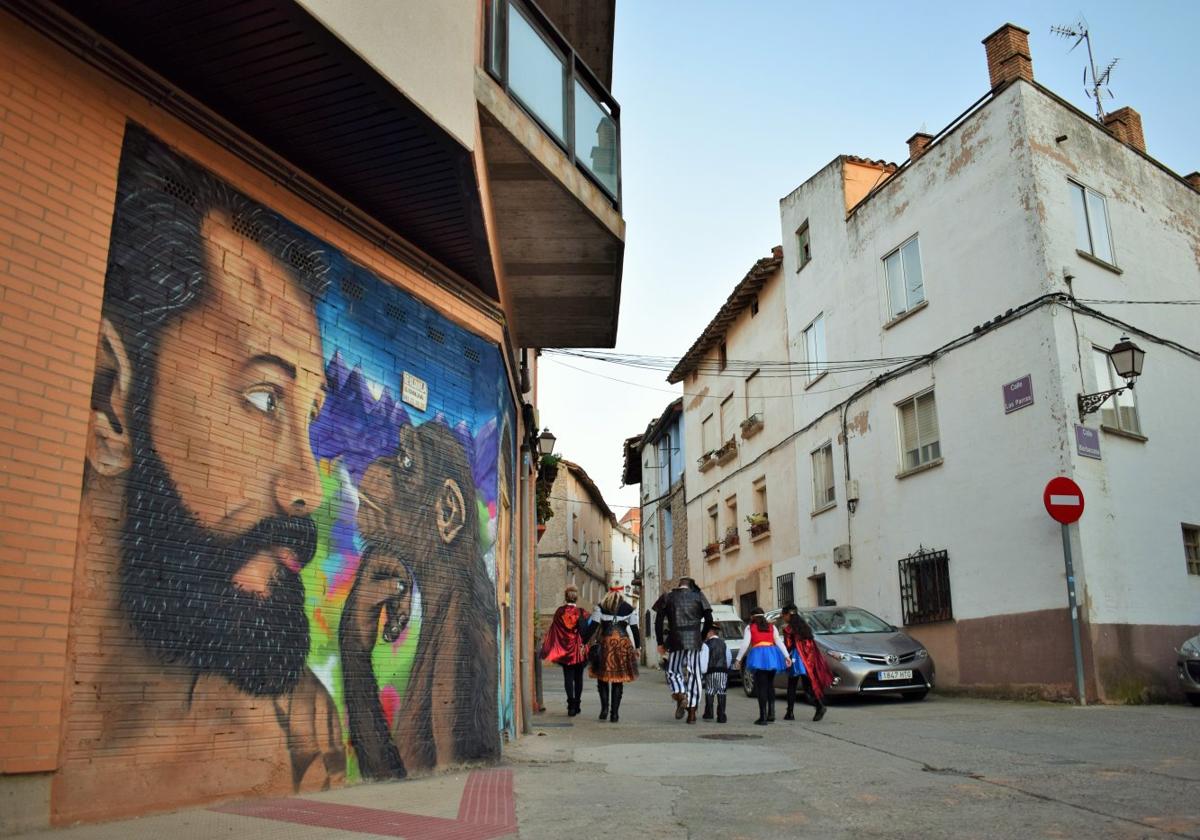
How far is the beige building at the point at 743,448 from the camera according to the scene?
24984 mm

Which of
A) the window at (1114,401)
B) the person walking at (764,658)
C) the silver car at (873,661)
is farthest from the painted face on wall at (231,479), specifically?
the window at (1114,401)

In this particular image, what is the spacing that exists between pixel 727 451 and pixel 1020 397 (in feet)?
45.2

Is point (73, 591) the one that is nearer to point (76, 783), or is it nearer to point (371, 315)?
point (76, 783)

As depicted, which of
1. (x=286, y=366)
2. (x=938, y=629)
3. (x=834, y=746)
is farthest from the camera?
(x=938, y=629)

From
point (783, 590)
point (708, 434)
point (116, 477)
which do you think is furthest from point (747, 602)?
point (116, 477)

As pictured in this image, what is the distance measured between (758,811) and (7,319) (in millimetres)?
4644

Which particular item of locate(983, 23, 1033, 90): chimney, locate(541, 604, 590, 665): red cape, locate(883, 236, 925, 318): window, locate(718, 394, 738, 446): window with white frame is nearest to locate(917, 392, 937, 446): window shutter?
locate(883, 236, 925, 318): window

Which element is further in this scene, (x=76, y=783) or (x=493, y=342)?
(x=493, y=342)

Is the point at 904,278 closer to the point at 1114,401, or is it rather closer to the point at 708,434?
the point at 1114,401

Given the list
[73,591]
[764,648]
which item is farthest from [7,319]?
[764,648]

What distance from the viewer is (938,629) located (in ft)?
55.8

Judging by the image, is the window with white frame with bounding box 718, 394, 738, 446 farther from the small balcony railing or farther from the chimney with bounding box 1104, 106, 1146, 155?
the small balcony railing

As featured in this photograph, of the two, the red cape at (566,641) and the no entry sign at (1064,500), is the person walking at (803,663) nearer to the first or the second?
the red cape at (566,641)

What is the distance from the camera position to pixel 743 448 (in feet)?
91.8
